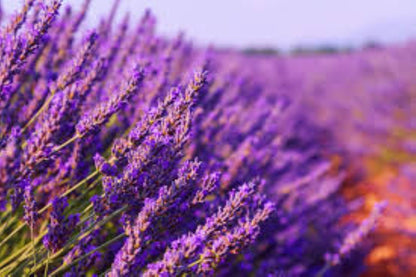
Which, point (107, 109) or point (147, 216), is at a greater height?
point (107, 109)

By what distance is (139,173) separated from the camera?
1.13 m

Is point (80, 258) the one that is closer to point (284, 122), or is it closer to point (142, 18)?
point (142, 18)

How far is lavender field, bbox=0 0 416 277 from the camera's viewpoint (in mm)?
1115

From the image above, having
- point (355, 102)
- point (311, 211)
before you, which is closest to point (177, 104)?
point (311, 211)

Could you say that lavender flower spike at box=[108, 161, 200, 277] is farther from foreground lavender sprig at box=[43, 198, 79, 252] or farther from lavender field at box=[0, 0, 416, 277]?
foreground lavender sprig at box=[43, 198, 79, 252]

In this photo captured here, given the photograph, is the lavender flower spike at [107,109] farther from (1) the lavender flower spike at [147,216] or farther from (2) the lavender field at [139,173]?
(1) the lavender flower spike at [147,216]

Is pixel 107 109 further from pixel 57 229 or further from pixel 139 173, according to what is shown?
pixel 57 229

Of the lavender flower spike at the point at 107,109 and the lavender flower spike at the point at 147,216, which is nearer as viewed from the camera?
the lavender flower spike at the point at 147,216

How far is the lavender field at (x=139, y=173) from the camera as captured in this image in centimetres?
112

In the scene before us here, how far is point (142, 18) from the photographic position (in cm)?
260

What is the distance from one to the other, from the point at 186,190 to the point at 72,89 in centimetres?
37

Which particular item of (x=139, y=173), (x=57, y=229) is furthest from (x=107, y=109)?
(x=57, y=229)

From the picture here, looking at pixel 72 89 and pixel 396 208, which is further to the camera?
pixel 396 208

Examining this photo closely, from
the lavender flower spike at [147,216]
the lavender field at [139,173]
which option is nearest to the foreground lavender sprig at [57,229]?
the lavender field at [139,173]
